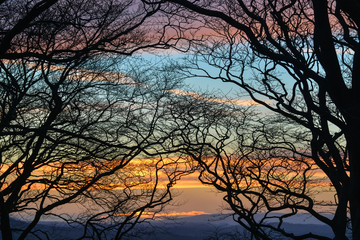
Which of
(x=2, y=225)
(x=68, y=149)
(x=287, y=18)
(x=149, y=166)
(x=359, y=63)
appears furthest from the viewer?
(x=149, y=166)

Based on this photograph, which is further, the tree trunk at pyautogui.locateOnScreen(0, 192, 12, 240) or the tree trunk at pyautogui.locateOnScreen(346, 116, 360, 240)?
the tree trunk at pyautogui.locateOnScreen(0, 192, 12, 240)

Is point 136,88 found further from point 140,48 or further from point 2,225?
point 2,225

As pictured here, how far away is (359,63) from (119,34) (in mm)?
6542

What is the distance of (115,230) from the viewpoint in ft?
48.2

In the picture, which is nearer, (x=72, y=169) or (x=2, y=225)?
(x=2, y=225)

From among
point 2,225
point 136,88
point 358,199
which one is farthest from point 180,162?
point 358,199

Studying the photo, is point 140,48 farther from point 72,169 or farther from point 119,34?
point 72,169

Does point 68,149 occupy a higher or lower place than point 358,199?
higher

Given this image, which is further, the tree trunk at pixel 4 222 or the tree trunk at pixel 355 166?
the tree trunk at pixel 4 222

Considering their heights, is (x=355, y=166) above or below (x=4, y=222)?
above

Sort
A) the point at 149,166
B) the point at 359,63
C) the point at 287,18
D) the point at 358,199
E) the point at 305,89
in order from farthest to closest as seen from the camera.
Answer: the point at 149,166 < the point at 287,18 < the point at 305,89 < the point at 358,199 < the point at 359,63

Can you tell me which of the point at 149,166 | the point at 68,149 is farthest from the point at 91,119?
the point at 149,166

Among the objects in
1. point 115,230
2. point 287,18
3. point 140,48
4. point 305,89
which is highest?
point 287,18

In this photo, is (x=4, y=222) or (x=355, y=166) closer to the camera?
(x=355, y=166)
